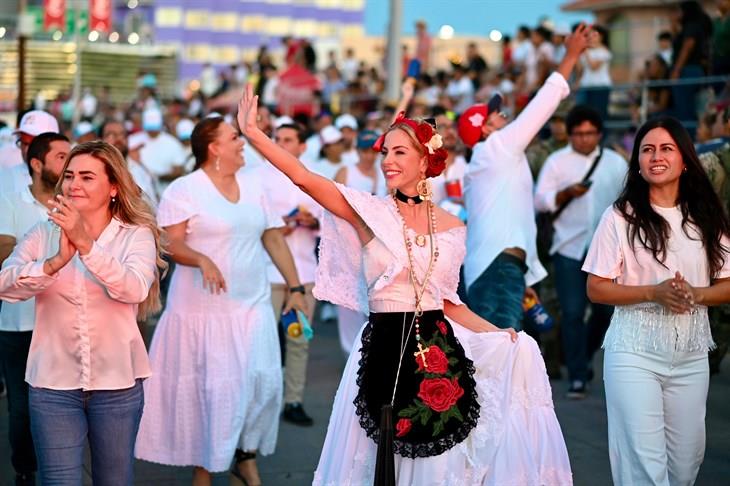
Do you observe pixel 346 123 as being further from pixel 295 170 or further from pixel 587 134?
pixel 295 170

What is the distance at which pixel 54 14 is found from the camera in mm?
42969

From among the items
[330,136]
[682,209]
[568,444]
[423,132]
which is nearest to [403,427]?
[423,132]

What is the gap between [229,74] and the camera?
1361 inches

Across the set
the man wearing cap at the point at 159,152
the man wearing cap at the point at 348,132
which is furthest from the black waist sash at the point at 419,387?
the man wearing cap at the point at 159,152

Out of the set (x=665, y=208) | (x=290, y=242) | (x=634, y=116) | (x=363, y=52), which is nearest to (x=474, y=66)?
(x=634, y=116)

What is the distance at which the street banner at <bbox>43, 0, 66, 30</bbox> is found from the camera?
140 feet

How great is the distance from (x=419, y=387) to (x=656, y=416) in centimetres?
118

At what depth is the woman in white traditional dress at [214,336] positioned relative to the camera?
7562 millimetres

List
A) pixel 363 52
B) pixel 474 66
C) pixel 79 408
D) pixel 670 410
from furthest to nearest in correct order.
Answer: pixel 363 52 → pixel 474 66 → pixel 670 410 → pixel 79 408

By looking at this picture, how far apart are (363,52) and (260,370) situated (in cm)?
7241

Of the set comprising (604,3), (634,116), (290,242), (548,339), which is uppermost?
(604,3)

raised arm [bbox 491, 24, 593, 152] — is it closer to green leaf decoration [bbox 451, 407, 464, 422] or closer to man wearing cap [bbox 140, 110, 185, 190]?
green leaf decoration [bbox 451, 407, 464, 422]

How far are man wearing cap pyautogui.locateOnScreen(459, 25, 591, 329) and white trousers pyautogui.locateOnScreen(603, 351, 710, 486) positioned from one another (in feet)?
7.37

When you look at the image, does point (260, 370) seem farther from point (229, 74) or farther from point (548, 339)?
point (229, 74)
